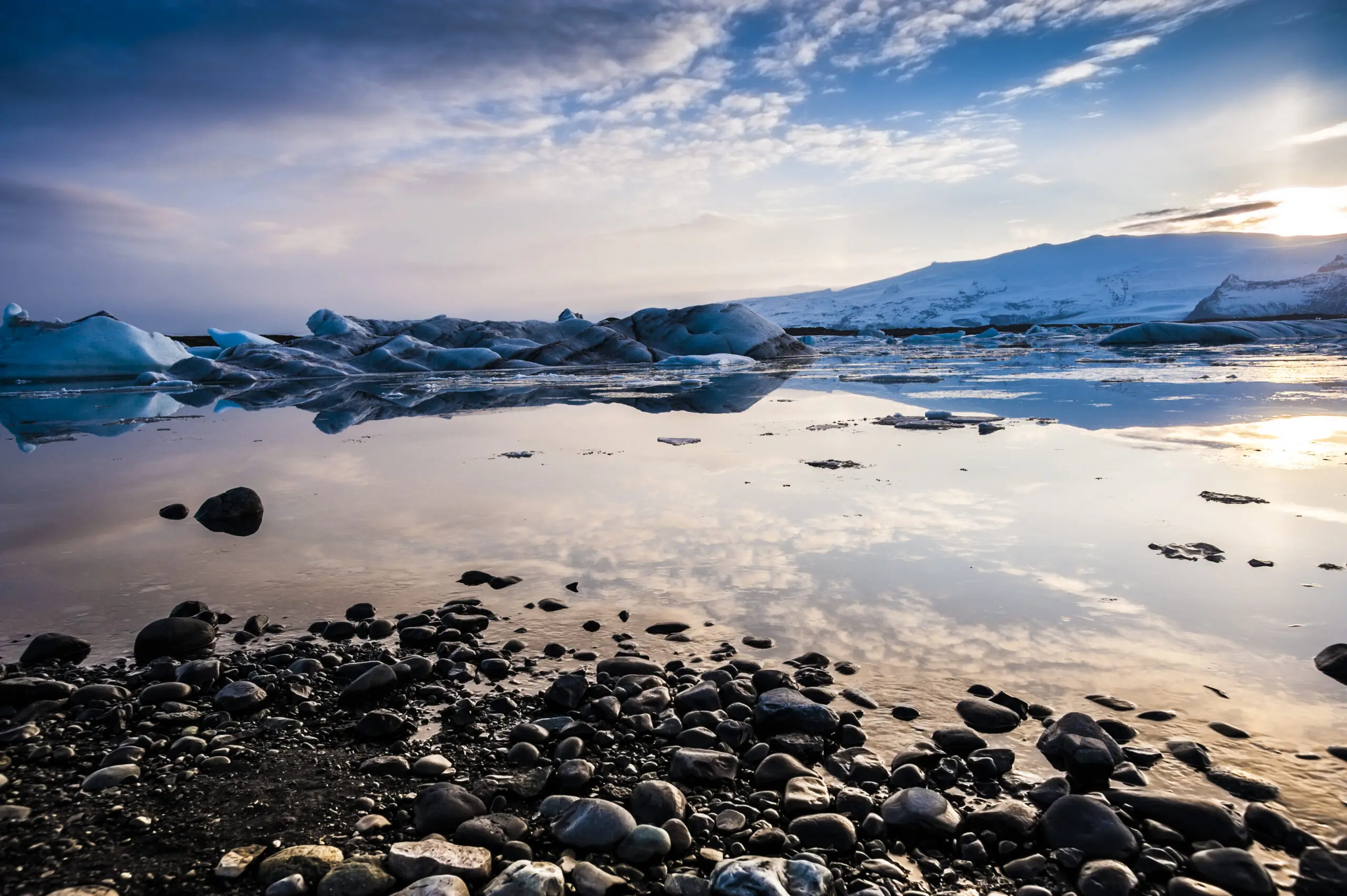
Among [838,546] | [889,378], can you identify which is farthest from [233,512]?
[889,378]

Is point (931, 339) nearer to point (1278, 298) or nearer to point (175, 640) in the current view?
point (1278, 298)

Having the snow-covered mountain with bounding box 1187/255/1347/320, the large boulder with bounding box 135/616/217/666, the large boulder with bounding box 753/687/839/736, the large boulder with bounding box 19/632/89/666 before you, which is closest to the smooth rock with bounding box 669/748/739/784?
the large boulder with bounding box 753/687/839/736

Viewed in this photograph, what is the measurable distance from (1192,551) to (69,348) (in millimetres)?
33002

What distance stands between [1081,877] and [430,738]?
1973 mm

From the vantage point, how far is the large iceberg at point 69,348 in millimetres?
25484

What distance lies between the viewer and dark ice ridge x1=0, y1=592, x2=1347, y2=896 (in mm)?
1738

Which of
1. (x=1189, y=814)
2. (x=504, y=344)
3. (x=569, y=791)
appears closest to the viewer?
(x=1189, y=814)

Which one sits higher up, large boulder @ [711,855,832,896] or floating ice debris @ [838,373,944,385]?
floating ice debris @ [838,373,944,385]

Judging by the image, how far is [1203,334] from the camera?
38219 mm

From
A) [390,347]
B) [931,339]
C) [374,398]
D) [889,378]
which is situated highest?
[390,347]

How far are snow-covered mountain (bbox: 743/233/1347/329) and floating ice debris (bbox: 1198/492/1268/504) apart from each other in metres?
94.1

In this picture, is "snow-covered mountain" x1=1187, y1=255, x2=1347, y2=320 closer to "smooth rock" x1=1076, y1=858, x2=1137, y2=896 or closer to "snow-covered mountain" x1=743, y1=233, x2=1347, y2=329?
"snow-covered mountain" x1=743, y1=233, x2=1347, y2=329

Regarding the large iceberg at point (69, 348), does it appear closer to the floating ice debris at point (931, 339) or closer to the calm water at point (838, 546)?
the calm water at point (838, 546)

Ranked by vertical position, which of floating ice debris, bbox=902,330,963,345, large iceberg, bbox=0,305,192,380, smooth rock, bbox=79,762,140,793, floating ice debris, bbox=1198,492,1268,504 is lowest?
floating ice debris, bbox=1198,492,1268,504
